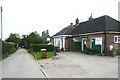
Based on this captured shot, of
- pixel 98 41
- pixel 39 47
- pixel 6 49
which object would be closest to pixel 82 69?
pixel 98 41

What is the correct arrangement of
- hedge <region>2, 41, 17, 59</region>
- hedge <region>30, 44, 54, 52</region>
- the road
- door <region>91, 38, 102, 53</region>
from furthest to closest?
hedge <region>30, 44, 54, 52</region> < door <region>91, 38, 102, 53</region> < hedge <region>2, 41, 17, 59</region> < the road

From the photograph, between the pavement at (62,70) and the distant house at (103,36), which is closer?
the pavement at (62,70)

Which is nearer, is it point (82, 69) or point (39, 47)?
point (82, 69)

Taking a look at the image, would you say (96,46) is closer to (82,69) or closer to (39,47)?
(39,47)

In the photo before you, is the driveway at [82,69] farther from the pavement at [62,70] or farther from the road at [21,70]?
the road at [21,70]

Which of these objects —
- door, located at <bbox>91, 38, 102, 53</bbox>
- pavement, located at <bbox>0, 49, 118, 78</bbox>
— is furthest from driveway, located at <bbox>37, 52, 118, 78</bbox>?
door, located at <bbox>91, 38, 102, 53</bbox>

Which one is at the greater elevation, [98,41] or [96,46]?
[98,41]

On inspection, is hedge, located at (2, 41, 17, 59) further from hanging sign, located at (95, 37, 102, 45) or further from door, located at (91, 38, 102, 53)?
hanging sign, located at (95, 37, 102, 45)

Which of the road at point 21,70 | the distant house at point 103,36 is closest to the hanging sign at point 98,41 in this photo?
the distant house at point 103,36

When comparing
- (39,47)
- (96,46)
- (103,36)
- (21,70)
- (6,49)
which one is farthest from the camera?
(39,47)

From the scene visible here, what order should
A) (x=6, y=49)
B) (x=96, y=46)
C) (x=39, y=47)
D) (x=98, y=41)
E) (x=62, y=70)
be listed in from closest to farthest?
(x=62, y=70), (x=98, y=41), (x=96, y=46), (x=6, y=49), (x=39, y=47)

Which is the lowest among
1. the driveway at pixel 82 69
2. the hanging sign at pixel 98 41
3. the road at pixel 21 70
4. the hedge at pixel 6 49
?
the road at pixel 21 70

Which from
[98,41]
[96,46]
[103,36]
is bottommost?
[96,46]

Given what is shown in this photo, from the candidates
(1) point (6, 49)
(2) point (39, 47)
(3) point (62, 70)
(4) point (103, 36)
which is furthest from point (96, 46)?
(1) point (6, 49)
